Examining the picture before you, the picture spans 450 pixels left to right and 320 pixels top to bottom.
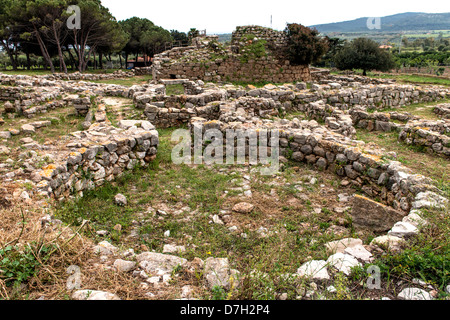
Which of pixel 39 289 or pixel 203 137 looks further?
pixel 203 137

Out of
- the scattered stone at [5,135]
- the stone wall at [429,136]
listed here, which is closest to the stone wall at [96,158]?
the scattered stone at [5,135]

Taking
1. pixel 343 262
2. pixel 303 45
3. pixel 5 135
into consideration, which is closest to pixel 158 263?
pixel 343 262

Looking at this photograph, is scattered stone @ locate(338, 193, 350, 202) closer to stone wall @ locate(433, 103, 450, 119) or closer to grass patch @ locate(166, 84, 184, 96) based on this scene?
stone wall @ locate(433, 103, 450, 119)

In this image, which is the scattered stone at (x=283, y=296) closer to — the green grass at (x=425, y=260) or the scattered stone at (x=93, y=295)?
the green grass at (x=425, y=260)

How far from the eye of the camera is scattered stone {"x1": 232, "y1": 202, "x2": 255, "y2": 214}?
532 centimetres

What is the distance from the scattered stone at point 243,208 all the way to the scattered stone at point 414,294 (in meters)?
2.87

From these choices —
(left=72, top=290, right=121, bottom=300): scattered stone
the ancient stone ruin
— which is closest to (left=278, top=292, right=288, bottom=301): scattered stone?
(left=72, top=290, right=121, bottom=300): scattered stone

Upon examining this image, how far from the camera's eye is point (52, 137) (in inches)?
329

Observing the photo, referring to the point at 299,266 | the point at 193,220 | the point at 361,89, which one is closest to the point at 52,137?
the point at 193,220

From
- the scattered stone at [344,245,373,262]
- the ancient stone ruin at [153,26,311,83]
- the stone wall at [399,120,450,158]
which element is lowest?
the scattered stone at [344,245,373,262]

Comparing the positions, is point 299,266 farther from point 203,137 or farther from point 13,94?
point 13,94

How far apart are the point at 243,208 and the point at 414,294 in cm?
304

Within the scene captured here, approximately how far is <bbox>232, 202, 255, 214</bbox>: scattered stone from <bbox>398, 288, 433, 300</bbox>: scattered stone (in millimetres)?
2872

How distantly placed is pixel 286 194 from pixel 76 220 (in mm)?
4127
